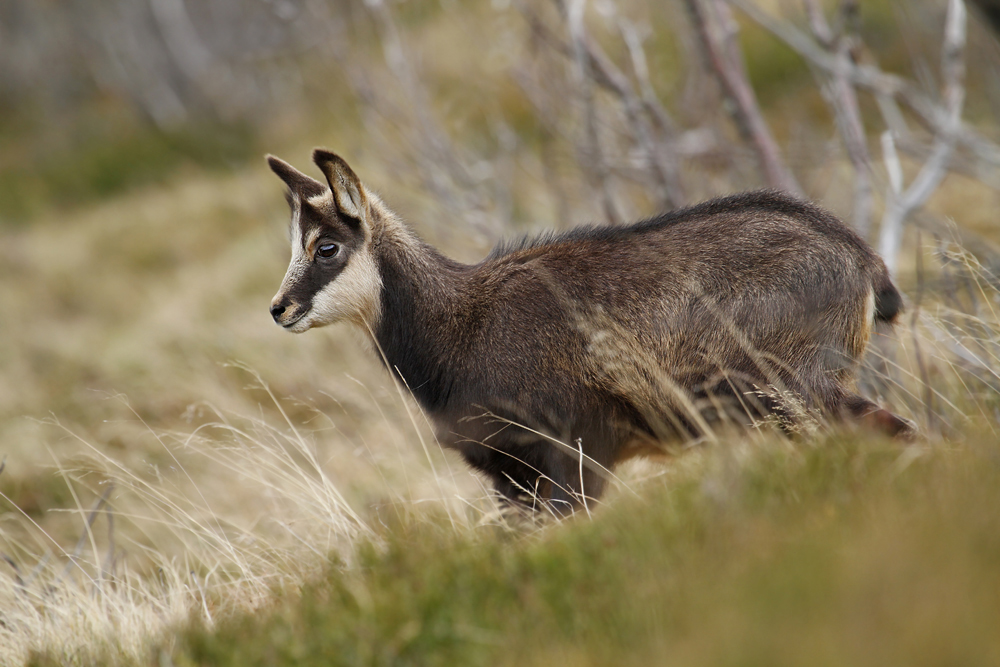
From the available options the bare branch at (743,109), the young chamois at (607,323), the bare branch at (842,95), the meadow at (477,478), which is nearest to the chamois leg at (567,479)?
the young chamois at (607,323)

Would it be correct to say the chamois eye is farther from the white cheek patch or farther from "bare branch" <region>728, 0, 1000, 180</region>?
"bare branch" <region>728, 0, 1000, 180</region>

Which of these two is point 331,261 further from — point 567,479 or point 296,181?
point 567,479

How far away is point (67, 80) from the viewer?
2892cm

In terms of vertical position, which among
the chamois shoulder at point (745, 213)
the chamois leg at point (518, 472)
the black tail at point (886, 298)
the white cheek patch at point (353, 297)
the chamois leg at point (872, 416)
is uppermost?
the chamois shoulder at point (745, 213)

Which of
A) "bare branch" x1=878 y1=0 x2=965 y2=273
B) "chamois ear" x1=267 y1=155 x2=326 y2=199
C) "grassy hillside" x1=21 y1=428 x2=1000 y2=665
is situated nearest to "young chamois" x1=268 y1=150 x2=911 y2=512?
"chamois ear" x1=267 y1=155 x2=326 y2=199

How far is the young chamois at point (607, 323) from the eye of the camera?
381 centimetres

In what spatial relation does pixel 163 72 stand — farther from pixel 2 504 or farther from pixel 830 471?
pixel 830 471

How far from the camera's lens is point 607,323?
157 inches

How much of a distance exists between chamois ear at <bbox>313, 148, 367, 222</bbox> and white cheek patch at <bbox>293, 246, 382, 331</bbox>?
0.22 m

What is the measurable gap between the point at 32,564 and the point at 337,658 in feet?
17.6

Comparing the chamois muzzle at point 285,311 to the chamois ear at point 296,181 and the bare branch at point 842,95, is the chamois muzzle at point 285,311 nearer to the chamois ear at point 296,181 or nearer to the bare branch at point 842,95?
the chamois ear at point 296,181

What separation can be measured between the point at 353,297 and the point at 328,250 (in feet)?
0.91

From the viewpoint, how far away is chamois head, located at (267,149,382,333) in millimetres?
4332

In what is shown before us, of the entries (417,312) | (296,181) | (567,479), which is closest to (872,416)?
(567,479)
